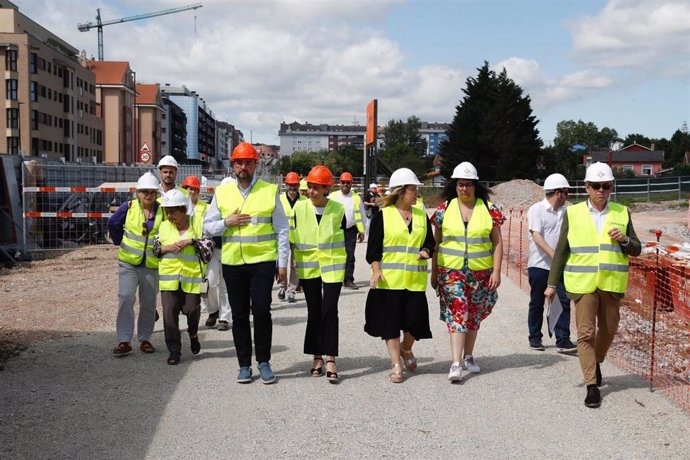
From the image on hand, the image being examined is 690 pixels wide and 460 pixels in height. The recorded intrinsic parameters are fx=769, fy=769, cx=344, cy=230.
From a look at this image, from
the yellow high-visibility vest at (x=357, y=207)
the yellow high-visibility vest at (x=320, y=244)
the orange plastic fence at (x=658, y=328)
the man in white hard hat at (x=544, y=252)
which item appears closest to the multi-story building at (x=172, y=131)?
the yellow high-visibility vest at (x=357, y=207)

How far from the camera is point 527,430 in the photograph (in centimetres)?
543

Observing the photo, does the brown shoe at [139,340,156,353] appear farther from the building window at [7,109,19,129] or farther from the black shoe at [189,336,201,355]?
the building window at [7,109,19,129]

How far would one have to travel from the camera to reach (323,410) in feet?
→ 19.4

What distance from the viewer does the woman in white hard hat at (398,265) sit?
689 cm

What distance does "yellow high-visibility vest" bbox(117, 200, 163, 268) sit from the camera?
795 cm

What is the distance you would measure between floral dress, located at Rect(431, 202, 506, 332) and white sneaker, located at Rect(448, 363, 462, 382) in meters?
0.34

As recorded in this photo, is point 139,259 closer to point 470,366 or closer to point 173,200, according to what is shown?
point 173,200

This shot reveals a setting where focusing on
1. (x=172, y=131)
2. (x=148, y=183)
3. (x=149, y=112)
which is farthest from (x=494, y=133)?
(x=172, y=131)

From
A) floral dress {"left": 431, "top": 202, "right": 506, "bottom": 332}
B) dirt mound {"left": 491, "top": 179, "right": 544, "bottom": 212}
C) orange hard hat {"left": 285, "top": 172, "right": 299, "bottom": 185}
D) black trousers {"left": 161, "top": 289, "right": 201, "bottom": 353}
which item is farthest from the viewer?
dirt mound {"left": 491, "top": 179, "right": 544, "bottom": 212}

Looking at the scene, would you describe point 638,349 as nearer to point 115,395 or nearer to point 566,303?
point 566,303

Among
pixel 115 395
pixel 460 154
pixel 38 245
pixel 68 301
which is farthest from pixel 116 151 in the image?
pixel 115 395

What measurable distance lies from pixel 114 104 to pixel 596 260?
95.0 m

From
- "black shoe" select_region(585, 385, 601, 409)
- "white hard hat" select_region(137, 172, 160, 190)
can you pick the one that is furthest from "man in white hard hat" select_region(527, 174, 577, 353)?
"white hard hat" select_region(137, 172, 160, 190)

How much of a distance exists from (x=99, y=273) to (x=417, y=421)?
11.1 m
